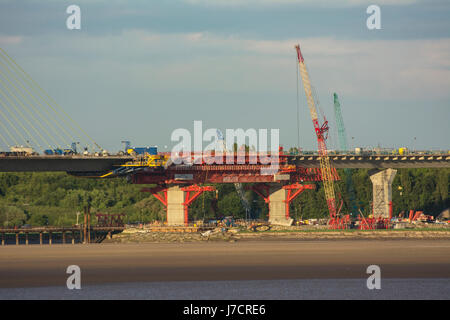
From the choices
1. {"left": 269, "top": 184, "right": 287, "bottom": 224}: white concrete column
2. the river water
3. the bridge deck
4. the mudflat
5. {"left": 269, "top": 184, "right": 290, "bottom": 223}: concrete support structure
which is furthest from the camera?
{"left": 269, "top": 184, "right": 287, "bottom": 224}: white concrete column

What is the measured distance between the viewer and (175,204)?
17062 cm

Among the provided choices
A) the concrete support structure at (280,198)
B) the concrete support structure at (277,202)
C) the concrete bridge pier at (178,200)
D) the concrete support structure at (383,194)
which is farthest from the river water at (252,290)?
the concrete support structure at (383,194)

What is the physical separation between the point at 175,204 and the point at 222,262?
67096 mm

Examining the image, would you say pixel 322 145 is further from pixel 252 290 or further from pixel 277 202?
pixel 252 290

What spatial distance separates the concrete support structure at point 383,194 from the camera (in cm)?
18300

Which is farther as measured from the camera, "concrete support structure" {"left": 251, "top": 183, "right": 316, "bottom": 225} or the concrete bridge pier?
"concrete support structure" {"left": 251, "top": 183, "right": 316, "bottom": 225}

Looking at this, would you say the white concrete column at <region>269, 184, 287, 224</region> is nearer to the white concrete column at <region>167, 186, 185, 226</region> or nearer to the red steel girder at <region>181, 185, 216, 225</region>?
the red steel girder at <region>181, 185, 216, 225</region>

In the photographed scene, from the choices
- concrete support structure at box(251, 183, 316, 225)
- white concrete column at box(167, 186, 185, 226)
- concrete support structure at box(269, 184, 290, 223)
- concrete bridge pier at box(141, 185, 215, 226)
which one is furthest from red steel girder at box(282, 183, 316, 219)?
white concrete column at box(167, 186, 185, 226)

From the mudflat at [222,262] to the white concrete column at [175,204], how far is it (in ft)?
118

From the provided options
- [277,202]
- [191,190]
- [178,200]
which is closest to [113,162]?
[178,200]

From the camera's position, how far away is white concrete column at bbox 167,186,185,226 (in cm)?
16999

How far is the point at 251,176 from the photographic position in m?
176

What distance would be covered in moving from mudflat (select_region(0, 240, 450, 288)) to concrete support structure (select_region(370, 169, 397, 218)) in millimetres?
49636
